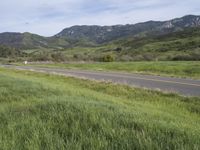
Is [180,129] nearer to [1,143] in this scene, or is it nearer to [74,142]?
[74,142]

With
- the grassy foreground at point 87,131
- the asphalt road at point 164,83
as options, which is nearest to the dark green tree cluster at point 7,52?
the asphalt road at point 164,83

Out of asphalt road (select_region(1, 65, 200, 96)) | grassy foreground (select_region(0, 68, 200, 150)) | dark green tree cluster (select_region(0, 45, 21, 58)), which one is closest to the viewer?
grassy foreground (select_region(0, 68, 200, 150))

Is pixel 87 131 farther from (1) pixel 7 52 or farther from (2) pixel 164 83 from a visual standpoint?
(1) pixel 7 52

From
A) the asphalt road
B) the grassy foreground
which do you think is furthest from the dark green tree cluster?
the grassy foreground

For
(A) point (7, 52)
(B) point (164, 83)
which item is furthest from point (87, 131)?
(A) point (7, 52)

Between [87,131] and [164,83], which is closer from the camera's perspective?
[87,131]

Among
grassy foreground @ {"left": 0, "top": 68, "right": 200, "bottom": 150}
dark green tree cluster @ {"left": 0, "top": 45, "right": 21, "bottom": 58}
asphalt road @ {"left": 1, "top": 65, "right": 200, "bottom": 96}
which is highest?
dark green tree cluster @ {"left": 0, "top": 45, "right": 21, "bottom": 58}

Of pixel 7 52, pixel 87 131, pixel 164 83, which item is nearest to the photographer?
pixel 87 131

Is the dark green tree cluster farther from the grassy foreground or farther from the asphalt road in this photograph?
the grassy foreground

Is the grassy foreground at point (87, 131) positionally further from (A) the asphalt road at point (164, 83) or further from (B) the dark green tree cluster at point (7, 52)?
(B) the dark green tree cluster at point (7, 52)

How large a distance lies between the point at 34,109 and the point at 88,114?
1871 mm

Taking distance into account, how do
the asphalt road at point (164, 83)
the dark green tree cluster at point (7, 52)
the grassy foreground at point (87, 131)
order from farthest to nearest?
the dark green tree cluster at point (7, 52) → the asphalt road at point (164, 83) → the grassy foreground at point (87, 131)

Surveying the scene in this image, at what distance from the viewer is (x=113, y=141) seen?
16.5ft

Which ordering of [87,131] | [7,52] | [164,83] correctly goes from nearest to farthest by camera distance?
[87,131] → [164,83] → [7,52]
